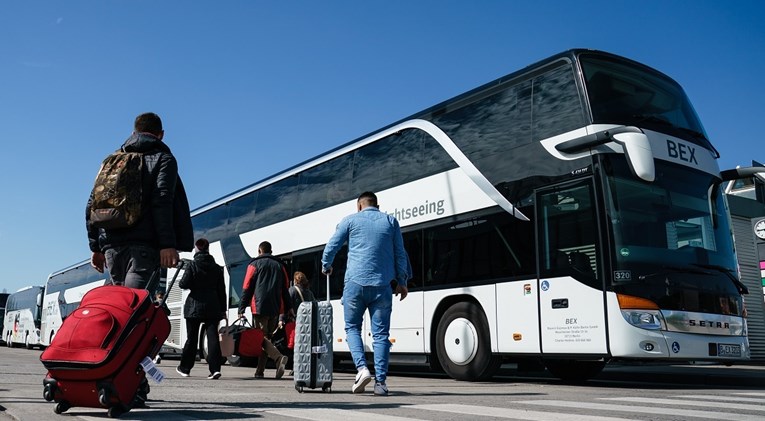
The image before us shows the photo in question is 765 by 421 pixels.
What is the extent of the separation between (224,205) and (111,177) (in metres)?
13.7

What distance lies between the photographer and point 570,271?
28.3 ft

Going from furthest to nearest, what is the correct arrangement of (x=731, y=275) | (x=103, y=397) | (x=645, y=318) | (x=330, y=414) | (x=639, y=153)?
(x=731, y=275)
(x=639, y=153)
(x=645, y=318)
(x=330, y=414)
(x=103, y=397)

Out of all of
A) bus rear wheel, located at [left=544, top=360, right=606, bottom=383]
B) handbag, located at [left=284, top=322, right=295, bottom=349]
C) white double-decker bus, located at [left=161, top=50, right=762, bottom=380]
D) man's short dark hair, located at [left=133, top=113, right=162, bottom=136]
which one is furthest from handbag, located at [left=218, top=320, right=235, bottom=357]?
man's short dark hair, located at [left=133, top=113, right=162, bottom=136]

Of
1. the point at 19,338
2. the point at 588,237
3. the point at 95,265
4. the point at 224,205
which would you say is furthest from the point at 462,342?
the point at 19,338

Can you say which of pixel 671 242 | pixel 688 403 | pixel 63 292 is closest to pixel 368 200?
pixel 688 403

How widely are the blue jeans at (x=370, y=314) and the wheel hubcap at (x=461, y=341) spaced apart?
3195 millimetres

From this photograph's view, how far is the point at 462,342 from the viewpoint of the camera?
995 centimetres

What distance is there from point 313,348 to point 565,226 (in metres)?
3.51

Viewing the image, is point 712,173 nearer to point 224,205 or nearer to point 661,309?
point 661,309

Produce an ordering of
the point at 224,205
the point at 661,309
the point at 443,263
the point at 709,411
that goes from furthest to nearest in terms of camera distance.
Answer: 1. the point at 224,205
2. the point at 443,263
3. the point at 661,309
4. the point at 709,411

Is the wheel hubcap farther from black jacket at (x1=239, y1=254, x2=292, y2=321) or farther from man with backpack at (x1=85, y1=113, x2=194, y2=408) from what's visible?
man with backpack at (x1=85, y1=113, x2=194, y2=408)

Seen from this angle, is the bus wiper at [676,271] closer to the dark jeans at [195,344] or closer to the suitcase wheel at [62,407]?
the dark jeans at [195,344]

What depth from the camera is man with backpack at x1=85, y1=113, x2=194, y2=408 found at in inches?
194

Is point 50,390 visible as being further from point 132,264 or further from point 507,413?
point 507,413
